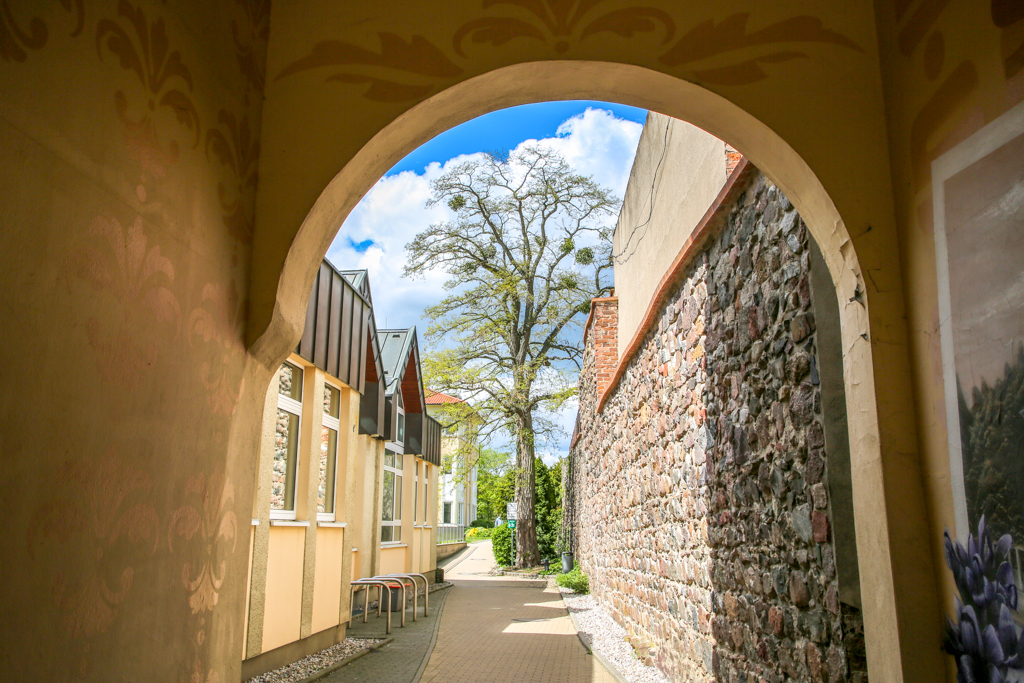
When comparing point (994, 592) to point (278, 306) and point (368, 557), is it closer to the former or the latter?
point (278, 306)

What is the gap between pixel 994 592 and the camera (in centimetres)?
174

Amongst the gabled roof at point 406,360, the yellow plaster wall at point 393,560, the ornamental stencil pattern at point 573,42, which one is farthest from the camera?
the gabled roof at point 406,360

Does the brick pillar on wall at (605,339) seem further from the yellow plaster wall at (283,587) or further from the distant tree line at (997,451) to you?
the distant tree line at (997,451)

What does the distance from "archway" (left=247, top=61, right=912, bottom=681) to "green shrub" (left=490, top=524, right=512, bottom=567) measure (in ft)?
68.0

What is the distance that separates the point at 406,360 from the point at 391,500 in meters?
3.13

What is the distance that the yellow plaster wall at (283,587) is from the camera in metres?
6.89

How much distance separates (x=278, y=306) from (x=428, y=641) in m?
7.89

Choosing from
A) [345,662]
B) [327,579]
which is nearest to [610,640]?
[345,662]

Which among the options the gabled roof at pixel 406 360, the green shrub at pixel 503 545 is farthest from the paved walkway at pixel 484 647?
the green shrub at pixel 503 545

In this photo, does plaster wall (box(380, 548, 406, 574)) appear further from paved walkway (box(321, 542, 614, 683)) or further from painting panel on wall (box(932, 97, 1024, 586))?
painting panel on wall (box(932, 97, 1024, 586))

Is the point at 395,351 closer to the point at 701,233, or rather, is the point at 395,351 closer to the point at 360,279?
the point at 360,279

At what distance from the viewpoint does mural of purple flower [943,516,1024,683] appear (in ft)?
5.52

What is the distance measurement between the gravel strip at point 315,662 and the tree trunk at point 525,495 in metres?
11.7

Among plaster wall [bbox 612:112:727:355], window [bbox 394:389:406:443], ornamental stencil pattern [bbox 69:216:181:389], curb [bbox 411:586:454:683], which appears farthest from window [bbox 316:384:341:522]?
ornamental stencil pattern [bbox 69:216:181:389]
